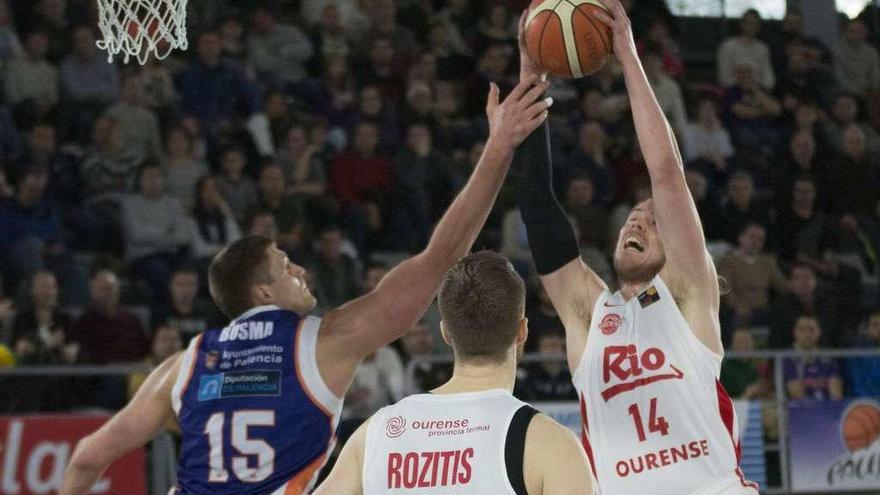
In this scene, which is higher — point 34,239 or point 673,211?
point 34,239

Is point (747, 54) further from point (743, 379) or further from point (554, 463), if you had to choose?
point (554, 463)

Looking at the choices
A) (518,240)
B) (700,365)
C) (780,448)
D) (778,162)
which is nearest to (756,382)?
(780,448)

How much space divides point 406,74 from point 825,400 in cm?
510

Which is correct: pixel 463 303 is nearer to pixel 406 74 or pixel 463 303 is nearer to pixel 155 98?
pixel 155 98

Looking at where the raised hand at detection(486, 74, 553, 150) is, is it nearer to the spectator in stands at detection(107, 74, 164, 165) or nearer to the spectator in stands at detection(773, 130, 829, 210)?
the spectator in stands at detection(107, 74, 164, 165)

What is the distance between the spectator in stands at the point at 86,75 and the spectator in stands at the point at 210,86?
0.66 metres

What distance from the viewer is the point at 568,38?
5.22 meters

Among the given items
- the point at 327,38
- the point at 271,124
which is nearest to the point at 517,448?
the point at 271,124

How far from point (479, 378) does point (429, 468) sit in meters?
0.28

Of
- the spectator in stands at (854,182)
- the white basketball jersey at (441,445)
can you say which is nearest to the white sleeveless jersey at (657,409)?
the white basketball jersey at (441,445)

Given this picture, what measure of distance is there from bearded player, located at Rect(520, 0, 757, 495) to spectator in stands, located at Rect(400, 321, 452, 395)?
4.81 metres

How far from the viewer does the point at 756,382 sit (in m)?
11.0

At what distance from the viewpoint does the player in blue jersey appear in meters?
5.09

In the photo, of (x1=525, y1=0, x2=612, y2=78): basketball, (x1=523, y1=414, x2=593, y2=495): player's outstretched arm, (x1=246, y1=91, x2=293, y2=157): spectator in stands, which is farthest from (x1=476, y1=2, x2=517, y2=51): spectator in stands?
(x1=523, y1=414, x2=593, y2=495): player's outstretched arm
